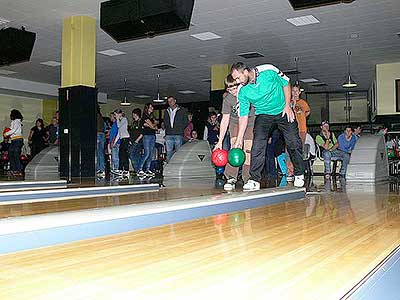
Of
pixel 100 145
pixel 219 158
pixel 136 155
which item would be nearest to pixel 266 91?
pixel 219 158

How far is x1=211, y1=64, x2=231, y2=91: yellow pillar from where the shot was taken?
13125mm

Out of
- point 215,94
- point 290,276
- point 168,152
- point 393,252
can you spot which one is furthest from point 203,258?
point 215,94

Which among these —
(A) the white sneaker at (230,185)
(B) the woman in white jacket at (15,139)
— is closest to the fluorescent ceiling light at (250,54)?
(B) the woman in white jacket at (15,139)

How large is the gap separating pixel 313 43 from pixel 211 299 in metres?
10.3

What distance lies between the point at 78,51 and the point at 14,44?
4.56ft

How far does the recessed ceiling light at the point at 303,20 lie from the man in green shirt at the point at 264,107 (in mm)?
4951

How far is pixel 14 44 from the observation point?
9242mm

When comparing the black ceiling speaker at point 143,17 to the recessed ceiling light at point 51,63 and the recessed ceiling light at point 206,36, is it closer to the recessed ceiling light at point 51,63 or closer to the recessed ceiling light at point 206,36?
the recessed ceiling light at point 206,36

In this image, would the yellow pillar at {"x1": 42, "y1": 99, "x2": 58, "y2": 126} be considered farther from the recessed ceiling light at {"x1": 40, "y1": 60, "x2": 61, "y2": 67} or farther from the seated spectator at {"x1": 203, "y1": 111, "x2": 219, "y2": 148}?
the seated spectator at {"x1": 203, "y1": 111, "x2": 219, "y2": 148}

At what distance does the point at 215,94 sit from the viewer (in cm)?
1305

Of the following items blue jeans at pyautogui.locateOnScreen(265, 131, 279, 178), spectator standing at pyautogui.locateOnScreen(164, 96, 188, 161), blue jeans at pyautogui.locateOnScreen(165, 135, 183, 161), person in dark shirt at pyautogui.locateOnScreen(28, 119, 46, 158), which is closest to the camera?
blue jeans at pyautogui.locateOnScreen(265, 131, 279, 178)

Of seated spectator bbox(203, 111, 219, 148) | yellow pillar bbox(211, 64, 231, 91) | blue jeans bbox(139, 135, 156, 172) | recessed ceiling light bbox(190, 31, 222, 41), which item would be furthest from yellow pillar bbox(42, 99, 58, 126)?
blue jeans bbox(139, 135, 156, 172)

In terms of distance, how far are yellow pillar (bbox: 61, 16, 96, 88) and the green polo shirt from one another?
5262 millimetres

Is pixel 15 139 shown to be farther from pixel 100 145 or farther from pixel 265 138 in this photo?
pixel 265 138
